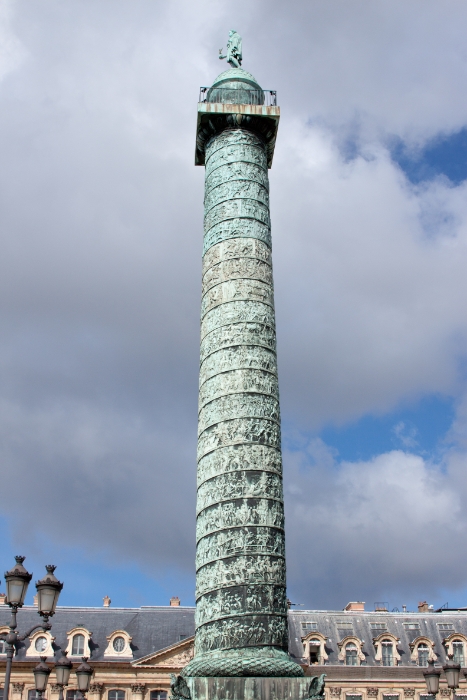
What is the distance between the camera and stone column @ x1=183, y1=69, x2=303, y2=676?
32.3 ft

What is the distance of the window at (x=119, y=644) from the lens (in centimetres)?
3052

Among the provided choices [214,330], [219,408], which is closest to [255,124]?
[214,330]

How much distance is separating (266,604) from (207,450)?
2.30m

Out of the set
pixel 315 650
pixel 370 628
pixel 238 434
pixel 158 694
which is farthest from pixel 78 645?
pixel 238 434

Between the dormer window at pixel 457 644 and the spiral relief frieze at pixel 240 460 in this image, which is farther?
the dormer window at pixel 457 644

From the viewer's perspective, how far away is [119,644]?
30641 millimetres

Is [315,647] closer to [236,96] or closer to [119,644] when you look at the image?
[119,644]

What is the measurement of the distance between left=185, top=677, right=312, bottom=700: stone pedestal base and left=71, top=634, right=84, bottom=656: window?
74.7ft

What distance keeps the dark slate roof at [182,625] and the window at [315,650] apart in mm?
423

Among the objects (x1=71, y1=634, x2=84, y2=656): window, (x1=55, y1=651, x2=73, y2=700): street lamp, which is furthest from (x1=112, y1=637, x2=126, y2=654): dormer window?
(x1=55, y1=651, x2=73, y2=700): street lamp

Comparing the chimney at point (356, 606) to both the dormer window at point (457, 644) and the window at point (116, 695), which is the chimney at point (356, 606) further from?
the window at point (116, 695)

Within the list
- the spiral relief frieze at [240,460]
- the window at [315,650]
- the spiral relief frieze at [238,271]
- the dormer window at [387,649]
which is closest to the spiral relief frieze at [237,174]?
the spiral relief frieze at [238,271]

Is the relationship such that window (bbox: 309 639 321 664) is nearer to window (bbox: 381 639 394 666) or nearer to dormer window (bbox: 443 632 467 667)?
window (bbox: 381 639 394 666)

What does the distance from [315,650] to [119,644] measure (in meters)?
7.84
